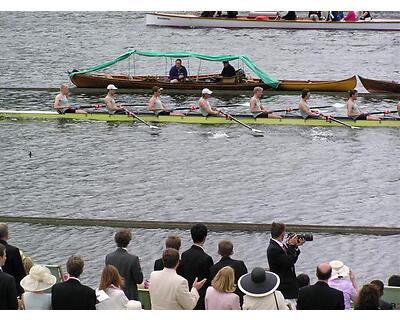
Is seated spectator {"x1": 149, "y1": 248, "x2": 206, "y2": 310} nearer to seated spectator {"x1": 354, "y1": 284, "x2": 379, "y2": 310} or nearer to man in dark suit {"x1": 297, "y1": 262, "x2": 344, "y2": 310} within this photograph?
man in dark suit {"x1": 297, "y1": 262, "x2": 344, "y2": 310}

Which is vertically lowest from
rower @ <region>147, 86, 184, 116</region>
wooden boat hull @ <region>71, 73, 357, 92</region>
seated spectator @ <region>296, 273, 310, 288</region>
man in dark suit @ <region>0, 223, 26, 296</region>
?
wooden boat hull @ <region>71, 73, 357, 92</region>

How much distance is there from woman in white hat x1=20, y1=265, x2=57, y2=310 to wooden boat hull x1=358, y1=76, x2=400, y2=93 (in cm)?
2356

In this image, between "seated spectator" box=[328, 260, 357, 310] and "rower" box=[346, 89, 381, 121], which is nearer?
"seated spectator" box=[328, 260, 357, 310]

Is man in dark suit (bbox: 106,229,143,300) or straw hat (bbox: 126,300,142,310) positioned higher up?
straw hat (bbox: 126,300,142,310)

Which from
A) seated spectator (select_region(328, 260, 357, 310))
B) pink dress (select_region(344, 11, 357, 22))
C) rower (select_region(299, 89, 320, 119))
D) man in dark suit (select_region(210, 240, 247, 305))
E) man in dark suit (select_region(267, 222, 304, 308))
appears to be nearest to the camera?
man in dark suit (select_region(210, 240, 247, 305))

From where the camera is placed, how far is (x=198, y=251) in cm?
1097

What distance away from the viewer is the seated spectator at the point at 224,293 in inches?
375

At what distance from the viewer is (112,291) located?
9.82 m

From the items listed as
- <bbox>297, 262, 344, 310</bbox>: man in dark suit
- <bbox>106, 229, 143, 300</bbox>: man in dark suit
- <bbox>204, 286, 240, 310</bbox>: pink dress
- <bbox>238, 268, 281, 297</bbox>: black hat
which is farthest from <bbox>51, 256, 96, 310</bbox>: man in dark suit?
<bbox>297, 262, 344, 310</bbox>: man in dark suit

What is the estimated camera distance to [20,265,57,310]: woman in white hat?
9766 millimetres

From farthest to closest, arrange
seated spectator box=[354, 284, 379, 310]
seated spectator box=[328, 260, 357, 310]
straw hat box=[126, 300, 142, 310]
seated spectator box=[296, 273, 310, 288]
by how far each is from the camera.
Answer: seated spectator box=[296, 273, 310, 288] → seated spectator box=[328, 260, 357, 310] → straw hat box=[126, 300, 142, 310] → seated spectator box=[354, 284, 379, 310]

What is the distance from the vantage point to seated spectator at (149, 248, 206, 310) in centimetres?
997

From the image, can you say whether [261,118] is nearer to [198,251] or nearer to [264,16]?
[198,251]

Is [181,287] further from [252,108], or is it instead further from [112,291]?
[252,108]
